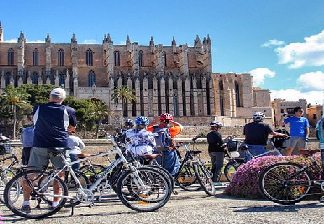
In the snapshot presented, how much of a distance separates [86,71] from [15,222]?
2647 inches

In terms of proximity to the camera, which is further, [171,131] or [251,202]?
[171,131]

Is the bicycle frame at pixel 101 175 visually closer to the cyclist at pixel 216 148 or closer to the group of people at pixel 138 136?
the group of people at pixel 138 136

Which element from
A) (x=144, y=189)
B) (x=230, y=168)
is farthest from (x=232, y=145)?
(x=144, y=189)

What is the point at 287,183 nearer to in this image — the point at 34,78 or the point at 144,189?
the point at 144,189

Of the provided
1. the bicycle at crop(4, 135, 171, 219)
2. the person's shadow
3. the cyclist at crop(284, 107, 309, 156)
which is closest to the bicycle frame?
the bicycle at crop(4, 135, 171, 219)

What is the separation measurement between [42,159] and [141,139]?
194 cm

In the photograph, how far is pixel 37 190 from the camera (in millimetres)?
6090

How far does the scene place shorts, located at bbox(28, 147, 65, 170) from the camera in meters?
6.21

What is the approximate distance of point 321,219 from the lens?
5.37 metres

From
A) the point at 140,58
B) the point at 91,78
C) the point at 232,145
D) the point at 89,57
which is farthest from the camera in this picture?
the point at 140,58

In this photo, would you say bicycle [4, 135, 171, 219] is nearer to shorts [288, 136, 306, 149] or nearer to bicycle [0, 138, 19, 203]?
bicycle [0, 138, 19, 203]

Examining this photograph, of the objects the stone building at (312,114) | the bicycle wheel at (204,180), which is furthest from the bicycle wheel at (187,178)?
the stone building at (312,114)

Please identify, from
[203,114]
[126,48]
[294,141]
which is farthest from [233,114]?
[294,141]

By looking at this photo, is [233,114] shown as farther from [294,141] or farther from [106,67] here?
[294,141]
